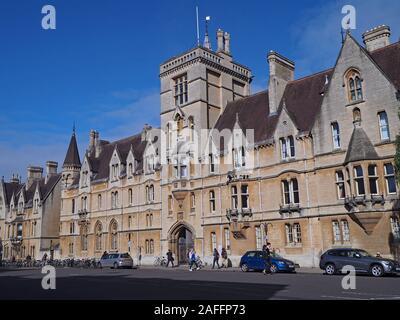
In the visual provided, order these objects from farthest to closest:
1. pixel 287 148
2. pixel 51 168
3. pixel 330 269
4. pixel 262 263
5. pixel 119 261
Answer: pixel 51 168 < pixel 119 261 < pixel 287 148 < pixel 262 263 < pixel 330 269

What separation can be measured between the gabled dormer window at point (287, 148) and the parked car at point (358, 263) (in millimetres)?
10709

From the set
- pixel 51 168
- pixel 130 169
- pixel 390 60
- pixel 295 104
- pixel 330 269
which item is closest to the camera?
pixel 330 269

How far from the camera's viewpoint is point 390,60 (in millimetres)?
33062

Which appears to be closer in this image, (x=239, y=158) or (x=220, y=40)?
(x=239, y=158)

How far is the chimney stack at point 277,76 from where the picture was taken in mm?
40812

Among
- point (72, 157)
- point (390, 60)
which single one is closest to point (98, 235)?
point (72, 157)

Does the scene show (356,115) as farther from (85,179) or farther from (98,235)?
(85,179)

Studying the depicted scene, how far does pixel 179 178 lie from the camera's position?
147ft

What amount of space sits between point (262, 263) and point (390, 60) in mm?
17476

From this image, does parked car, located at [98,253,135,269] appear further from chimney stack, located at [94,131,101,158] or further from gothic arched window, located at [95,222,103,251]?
chimney stack, located at [94,131,101,158]

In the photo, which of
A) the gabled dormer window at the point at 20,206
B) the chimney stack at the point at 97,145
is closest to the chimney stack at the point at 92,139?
the chimney stack at the point at 97,145

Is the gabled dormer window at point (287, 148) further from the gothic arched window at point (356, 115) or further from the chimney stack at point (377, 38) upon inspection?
the chimney stack at point (377, 38)
